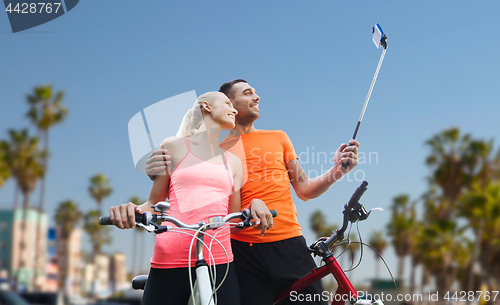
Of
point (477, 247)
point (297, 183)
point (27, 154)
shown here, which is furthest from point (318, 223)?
point (297, 183)

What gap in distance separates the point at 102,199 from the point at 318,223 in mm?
25002

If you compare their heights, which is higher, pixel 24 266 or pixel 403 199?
pixel 403 199

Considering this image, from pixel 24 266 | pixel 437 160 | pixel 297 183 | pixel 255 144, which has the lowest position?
pixel 24 266

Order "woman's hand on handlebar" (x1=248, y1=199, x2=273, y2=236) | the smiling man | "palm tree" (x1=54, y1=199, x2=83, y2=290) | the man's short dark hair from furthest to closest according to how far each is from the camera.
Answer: "palm tree" (x1=54, y1=199, x2=83, y2=290), the man's short dark hair, the smiling man, "woman's hand on handlebar" (x1=248, y1=199, x2=273, y2=236)

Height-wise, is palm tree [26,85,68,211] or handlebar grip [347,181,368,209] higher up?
palm tree [26,85,68,211]

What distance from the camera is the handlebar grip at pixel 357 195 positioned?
2784 millimetres

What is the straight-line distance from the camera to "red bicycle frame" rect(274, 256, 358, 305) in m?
2.88

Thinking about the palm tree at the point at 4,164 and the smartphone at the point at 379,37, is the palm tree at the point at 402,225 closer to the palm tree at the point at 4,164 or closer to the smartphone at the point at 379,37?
the palm tree at the point at 4,164

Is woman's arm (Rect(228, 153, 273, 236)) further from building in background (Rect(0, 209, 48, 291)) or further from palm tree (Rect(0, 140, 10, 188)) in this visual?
building in background (Rect(0, 209, 48, 291))

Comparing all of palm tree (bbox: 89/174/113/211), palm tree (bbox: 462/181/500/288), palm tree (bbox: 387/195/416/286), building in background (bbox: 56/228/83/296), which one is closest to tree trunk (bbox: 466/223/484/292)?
palm tree (bbox: 462/181/500/288)

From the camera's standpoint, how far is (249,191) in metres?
3.16

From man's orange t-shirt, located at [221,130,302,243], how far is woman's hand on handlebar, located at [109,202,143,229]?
1171 millimetres

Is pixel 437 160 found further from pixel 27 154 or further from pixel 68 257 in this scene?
pixel 68 257

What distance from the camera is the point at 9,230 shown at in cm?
5681
